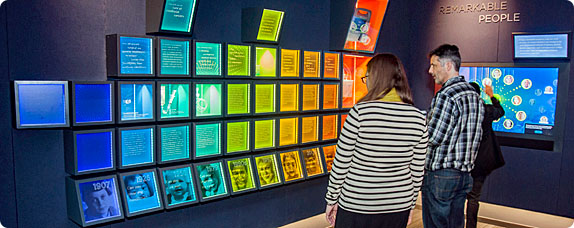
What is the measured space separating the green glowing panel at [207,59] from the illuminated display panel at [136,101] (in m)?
0.41

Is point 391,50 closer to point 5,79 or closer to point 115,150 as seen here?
point 115,150

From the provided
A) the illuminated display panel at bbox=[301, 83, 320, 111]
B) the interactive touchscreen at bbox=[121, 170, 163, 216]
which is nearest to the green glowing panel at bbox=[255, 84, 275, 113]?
the illuminated display panel at bbox=[301, 83, 320, 111]

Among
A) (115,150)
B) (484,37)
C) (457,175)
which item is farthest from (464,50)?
(115,150)

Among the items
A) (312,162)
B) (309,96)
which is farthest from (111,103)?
(312,162)

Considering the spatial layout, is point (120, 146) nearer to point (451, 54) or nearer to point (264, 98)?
point (264, 98)

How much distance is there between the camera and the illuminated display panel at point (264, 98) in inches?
148

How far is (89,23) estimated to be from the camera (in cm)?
291

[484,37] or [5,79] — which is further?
[484,37]

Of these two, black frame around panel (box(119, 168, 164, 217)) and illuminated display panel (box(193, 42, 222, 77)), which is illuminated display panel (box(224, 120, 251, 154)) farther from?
black frame around panel (box(119, 168, 164, 217))

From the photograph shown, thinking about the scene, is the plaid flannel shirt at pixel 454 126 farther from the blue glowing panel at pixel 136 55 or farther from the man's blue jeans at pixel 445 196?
the blue glowing panel at pixel 136 55

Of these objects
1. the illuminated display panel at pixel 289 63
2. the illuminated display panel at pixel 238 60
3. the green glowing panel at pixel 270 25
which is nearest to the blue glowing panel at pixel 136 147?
the illuminated display panel at pixel 238 60

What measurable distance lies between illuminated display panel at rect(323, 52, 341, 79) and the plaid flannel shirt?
1.61m

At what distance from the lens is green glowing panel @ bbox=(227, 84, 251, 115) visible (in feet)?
11.7

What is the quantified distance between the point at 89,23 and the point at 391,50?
3.64 m
